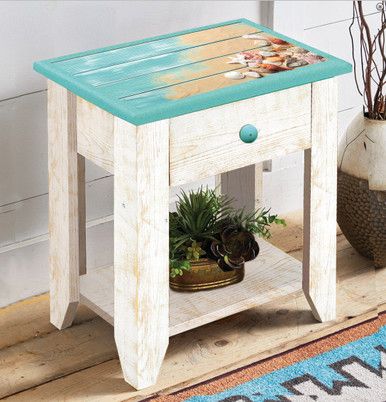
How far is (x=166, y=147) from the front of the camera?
1904 millimetres

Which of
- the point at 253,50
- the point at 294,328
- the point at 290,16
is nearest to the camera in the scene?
the point at 253,50

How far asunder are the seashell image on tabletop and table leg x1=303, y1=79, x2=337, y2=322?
6 centimetres

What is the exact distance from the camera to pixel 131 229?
193cm

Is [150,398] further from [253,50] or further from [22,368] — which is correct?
[253,50]

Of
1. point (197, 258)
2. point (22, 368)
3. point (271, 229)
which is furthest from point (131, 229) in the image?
point (271, 229)

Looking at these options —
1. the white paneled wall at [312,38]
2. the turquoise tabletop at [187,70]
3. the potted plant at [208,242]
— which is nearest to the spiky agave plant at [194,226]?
the potted plant at [208,242]

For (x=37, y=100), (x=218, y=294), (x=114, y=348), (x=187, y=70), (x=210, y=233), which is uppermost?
(x=187, y=70)

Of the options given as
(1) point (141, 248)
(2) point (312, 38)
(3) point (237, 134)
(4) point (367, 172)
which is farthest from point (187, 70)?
(2) point (312, 38)

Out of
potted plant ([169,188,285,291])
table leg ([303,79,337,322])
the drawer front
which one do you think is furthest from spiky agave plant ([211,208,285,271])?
the drawer front

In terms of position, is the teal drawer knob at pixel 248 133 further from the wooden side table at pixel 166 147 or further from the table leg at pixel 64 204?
the table leg at pixel 64 204

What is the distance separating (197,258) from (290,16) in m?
0.64

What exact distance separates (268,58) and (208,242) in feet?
1.20

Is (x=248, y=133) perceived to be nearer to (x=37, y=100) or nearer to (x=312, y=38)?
(x=37, y=100)

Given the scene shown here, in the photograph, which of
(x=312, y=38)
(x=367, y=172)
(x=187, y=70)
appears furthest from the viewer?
(x=312, y=38)
